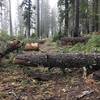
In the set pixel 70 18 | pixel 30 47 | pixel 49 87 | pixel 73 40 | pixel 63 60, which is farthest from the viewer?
pixel 70 18

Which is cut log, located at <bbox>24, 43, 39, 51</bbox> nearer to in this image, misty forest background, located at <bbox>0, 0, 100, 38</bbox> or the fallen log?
misty forest background, located at <bbox>0, 0, 100, 38</bbox>

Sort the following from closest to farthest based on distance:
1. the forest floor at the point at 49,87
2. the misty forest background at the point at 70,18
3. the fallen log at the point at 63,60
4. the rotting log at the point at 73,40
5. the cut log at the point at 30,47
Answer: the forest floor at the point at 49,87 < the fallen log at the point at 63,60 < the cut log at the point at 30,47 < the rotting log at the point at 73,40 < the misty forest background at the point at 70,18

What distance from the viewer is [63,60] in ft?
23.7

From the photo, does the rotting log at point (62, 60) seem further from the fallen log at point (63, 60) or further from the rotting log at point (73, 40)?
the rotting log at point (73, 40)

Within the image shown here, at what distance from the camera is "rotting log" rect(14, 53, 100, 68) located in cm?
708

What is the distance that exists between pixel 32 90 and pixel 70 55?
1730 mm

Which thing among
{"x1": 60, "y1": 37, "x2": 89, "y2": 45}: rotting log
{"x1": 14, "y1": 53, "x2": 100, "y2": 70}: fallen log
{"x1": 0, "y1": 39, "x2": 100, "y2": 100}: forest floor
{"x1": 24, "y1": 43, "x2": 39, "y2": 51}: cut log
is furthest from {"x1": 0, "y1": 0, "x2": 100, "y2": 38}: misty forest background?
{"x1": 0, "y1": 39, "x2": 100, "y2": 100}: forest floor

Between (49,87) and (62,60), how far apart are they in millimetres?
1105

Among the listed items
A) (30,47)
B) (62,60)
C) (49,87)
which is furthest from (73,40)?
(49,87)

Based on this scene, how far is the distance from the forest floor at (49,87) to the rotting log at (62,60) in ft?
0.97

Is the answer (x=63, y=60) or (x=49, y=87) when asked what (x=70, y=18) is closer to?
(x=63, y=60)

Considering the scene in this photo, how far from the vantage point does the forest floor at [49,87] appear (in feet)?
18.9

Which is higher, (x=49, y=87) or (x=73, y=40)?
(x=73, y=40)

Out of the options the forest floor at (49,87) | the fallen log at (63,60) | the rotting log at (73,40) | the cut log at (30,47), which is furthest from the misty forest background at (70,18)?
the forest floor at (49,87)
